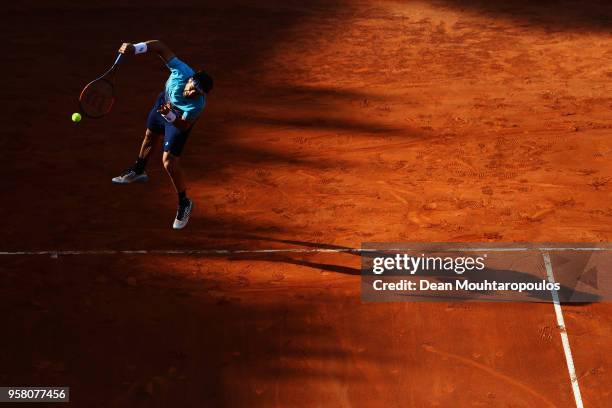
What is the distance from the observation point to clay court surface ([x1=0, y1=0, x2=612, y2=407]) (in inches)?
335

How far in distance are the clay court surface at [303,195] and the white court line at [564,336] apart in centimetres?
6

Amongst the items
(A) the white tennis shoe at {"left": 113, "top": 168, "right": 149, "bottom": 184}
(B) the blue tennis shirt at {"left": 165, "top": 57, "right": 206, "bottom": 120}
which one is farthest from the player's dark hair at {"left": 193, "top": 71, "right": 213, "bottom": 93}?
(A) the white tennis shoe at {"left": 113, "top": 168, "right": 149, "bottom": 184}

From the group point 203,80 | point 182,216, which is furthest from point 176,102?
point 182,216

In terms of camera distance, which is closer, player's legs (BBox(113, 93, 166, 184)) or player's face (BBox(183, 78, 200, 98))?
player's face (BBox(183, 78, 200, 98))

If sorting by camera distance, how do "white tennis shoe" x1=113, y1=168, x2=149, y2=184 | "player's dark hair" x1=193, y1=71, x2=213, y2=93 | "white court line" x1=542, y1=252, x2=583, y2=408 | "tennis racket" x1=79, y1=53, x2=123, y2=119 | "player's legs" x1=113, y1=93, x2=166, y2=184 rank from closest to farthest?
"white court line" x1=542, y1=252, x2=583, y2=408 → "player's dark hair" x1=193, y1=71, x2=213, y2=93 → "player's legs" x1=113, y1=93, x2=166, y2=184 → "tennis racket" x1=79, y1=53, x2=123, y2=119 → "white tennis shoe" x1=113, y1=168, x2=149, y2=184

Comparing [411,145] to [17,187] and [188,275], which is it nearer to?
[188,275]

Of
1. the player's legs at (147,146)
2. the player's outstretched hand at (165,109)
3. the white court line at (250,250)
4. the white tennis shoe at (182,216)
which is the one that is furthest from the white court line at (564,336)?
the player's legs at (147,146)

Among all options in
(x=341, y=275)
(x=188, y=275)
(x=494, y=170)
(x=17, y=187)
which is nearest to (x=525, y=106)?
(x=494, y=170)

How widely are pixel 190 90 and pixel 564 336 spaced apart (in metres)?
4.76

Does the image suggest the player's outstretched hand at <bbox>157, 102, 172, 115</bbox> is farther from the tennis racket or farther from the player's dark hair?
the tennis racket

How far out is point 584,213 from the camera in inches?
434

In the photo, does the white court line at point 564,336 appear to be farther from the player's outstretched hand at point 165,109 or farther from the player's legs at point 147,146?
the player's legs at point 147,146

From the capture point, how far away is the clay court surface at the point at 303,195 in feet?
27.9

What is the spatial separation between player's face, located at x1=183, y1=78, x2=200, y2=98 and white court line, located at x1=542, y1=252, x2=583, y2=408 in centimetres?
431
